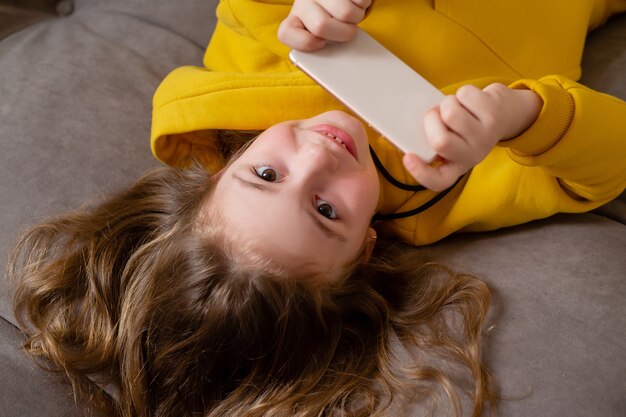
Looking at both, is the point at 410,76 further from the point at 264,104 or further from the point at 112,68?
the point at 112,68

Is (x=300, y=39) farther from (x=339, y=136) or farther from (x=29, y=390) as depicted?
(x=29, y=390)

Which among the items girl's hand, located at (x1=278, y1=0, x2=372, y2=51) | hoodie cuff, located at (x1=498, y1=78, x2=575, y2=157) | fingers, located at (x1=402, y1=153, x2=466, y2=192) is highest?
girl's hand, located at (x1=278, y1=0, x2=372, y2=51)

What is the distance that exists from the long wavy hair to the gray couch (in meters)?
0.04

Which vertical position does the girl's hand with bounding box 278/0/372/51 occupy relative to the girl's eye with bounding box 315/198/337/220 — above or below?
above

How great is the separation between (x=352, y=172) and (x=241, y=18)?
31 cm

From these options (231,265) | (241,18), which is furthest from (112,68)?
(231,265)

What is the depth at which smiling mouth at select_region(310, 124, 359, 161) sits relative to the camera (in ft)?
2.78

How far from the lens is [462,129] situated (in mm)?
700

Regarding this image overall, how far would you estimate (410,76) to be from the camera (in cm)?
75

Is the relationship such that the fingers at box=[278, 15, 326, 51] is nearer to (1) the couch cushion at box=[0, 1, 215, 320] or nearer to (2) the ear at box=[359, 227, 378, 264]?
(2) the ear at box=[359, 227, 378, 264]

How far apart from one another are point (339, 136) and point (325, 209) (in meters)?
0.09

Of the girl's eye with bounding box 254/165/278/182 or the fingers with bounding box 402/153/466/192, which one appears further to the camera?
the girl's eye with bounding box 254/165/278/182

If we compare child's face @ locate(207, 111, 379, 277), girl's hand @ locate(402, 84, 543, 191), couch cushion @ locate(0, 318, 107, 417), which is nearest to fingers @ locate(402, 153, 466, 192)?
girl's hand @ locate(402, 84, 543, 191)

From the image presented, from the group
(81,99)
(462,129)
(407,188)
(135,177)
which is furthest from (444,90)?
(81,99)
